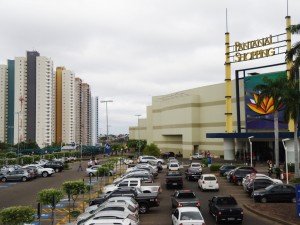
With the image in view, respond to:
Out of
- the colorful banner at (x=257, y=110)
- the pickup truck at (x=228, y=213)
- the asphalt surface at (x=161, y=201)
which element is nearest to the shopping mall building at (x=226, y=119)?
the colorful banner at (x=257, y=110)

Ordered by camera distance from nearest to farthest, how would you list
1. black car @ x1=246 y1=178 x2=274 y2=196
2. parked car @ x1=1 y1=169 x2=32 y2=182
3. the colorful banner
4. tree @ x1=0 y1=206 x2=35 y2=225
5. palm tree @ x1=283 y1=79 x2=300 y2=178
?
tree @ x1=0 y1=206 x2=35 y2=225 < black car @ x1=246 y1=178 x2=274 y2=196 < palm tree @ x1=283 y1=79 x2=300 y2=178 < parked car @ x1=1 y1=169 x2=32 y2=182 < the colorful banner

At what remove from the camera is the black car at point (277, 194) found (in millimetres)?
28109

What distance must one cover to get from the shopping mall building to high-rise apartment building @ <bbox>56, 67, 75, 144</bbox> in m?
65.1

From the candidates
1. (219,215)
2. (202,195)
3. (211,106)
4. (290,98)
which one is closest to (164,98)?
(211,106)

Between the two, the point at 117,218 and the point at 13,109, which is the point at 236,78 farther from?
the point at 13,109

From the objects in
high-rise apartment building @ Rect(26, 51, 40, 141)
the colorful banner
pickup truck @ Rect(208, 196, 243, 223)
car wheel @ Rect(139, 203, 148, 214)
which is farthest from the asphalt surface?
high-rise apartment building @ Rect(26, 51, 40, 141)

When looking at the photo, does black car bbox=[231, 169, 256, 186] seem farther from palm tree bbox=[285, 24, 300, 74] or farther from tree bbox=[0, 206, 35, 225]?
tree bbox=[0, 206, 35, 225]

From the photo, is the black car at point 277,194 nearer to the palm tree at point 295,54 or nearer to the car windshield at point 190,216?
the palm tree at point 295,54

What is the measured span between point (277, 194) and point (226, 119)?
4348cm

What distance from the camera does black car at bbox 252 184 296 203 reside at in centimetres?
2811

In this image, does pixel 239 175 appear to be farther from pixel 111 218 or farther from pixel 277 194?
pixel 111 218

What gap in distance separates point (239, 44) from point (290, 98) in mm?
25235

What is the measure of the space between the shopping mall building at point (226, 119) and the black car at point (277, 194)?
20.0 m

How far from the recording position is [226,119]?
233 ft
